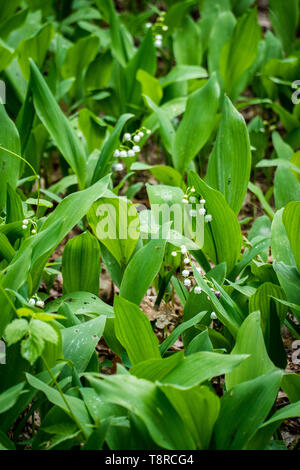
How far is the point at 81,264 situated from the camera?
209 cm

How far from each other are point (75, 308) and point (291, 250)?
31.8 inches

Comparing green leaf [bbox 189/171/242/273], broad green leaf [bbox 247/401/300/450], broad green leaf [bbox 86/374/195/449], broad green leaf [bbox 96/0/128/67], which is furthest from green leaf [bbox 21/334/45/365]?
broad green leaf [bbox 96/0/128/67]

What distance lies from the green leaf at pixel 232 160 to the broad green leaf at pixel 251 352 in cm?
73

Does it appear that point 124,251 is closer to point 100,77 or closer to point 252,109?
point 100,77

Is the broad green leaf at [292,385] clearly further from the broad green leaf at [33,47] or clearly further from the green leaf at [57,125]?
the broad green leaf at [33,47]

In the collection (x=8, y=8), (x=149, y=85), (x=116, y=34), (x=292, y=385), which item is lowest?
(x=292, y=385)

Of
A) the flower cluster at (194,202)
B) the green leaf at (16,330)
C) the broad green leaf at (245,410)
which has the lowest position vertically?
the broad green leaf at (245,410)

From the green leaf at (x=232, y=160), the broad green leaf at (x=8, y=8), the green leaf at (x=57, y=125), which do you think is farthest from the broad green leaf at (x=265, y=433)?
the broad green leaf at (x=8, y=8)

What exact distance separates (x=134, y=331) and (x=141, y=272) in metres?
0.29

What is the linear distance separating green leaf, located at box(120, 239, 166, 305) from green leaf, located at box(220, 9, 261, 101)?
1.64 metres

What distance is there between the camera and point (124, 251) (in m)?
2.18

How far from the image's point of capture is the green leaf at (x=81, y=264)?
6.77 ft

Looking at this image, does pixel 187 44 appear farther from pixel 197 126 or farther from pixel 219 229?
pixel 219 229

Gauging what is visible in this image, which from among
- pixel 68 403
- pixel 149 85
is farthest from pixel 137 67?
pixel 68 403
